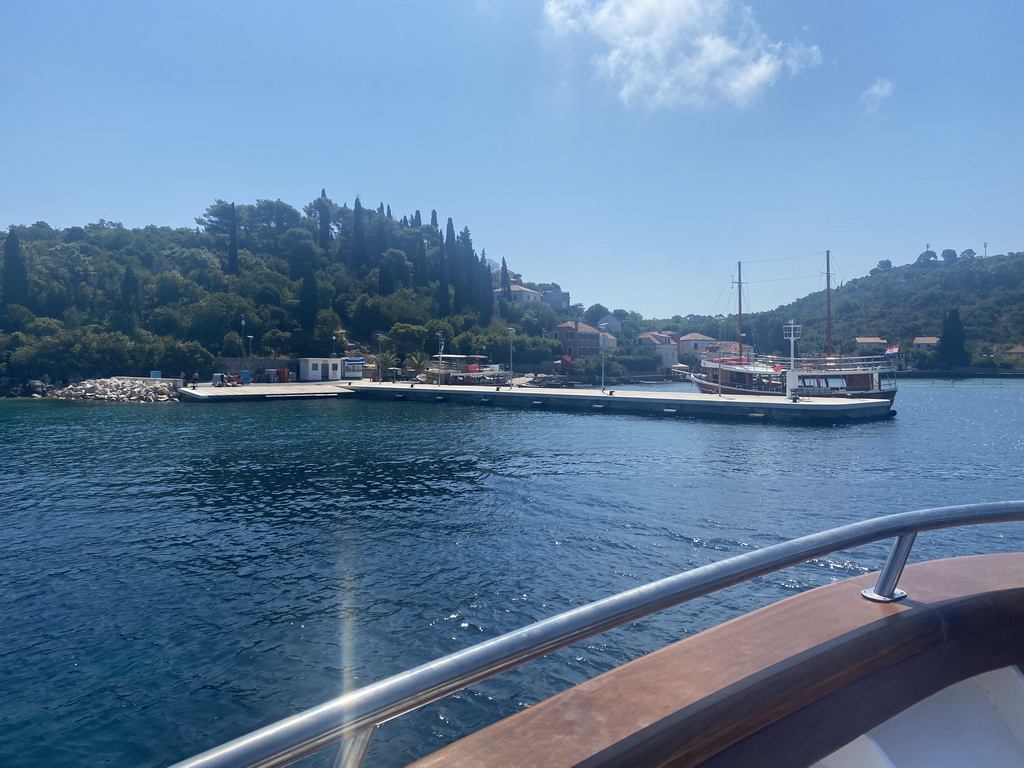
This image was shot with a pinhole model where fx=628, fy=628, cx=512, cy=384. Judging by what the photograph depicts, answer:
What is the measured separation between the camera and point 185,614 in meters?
8.49

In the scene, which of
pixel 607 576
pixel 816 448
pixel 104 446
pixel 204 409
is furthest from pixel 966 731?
pixel 204 409

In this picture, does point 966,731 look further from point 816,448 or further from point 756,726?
point 816,448

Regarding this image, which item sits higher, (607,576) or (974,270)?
(974,270)

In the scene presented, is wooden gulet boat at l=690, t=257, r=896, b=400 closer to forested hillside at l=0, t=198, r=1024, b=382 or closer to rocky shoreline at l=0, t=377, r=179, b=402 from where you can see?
forested hillside at l=0, t=198, r=1024, b=382

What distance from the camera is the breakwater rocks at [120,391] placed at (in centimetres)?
4256

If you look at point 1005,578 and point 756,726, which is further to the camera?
point 1005,578

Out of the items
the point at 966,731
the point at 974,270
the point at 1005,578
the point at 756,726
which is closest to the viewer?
the point at 756,726

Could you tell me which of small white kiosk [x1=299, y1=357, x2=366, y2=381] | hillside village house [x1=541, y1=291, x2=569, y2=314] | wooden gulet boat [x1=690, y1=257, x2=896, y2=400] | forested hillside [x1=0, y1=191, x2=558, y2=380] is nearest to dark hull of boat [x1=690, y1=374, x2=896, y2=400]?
wooden gulet boat [x1=690, y1=257, x2=896, y2=400]

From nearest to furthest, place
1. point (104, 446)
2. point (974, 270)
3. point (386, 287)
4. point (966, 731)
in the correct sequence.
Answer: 1. point (966, 731)
2. point (104, 446)
3. point (386, 287)
4. point (974, 270)

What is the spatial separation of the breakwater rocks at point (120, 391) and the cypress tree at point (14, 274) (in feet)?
40.7

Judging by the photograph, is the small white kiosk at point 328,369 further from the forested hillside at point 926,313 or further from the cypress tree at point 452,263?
the forested hillside at point 926,313

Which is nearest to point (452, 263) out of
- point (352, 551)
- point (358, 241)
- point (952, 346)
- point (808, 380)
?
point (358, 241)

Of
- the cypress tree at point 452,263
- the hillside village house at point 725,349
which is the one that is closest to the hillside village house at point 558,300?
the hillside village house at point 725,349

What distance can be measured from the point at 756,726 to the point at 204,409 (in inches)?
1567
